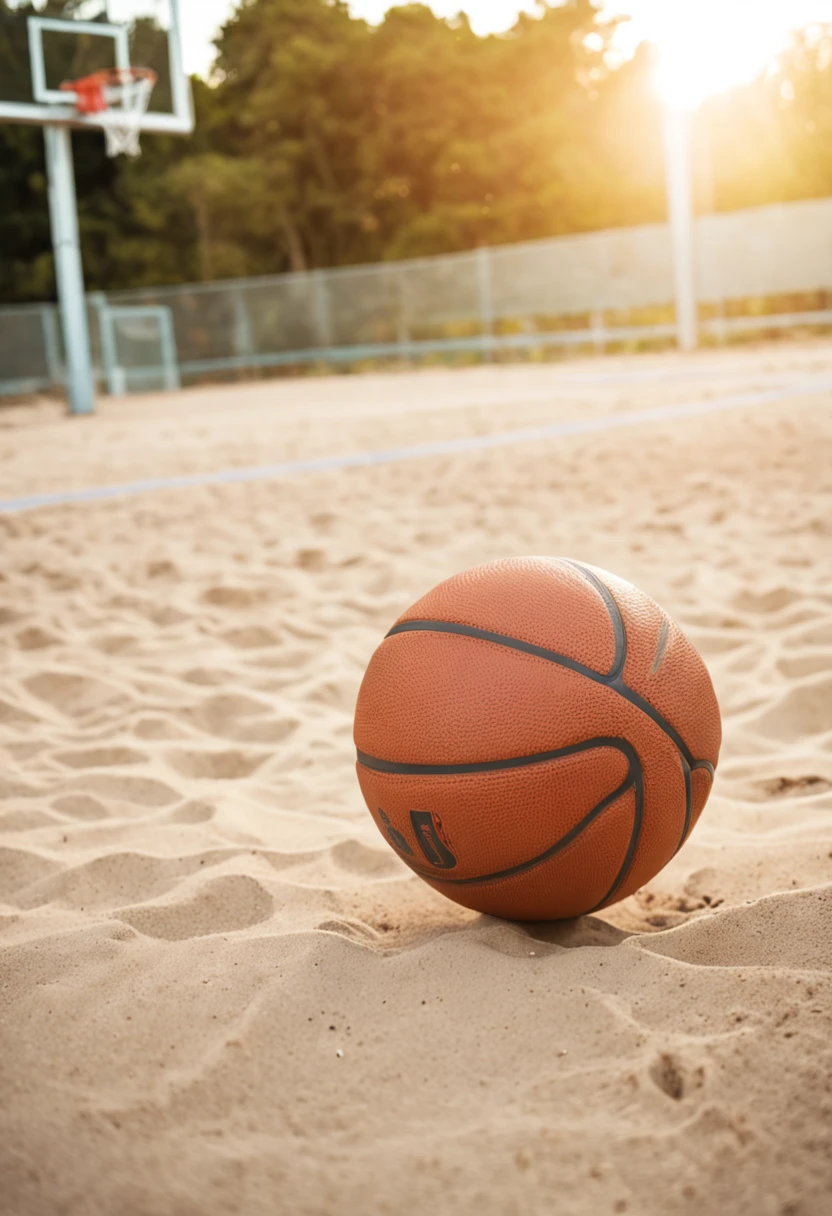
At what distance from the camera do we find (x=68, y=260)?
1616 centimetres

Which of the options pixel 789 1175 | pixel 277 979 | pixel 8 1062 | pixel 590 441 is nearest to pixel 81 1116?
pixel 8 1062

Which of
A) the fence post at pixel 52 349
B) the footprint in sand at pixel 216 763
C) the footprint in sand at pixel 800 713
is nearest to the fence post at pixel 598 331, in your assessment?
the fence post at pixel 52 349

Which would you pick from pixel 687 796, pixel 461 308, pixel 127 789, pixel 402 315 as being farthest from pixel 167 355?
pixel 687 796

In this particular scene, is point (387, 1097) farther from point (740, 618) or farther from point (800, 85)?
point (800, 85)

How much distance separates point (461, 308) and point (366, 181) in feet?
36.0

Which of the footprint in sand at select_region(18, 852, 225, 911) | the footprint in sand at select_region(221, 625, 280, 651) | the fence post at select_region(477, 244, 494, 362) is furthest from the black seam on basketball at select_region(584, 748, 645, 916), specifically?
the fence post at select_region(477, 244, 494, 362)

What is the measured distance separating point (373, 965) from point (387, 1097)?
0.40m

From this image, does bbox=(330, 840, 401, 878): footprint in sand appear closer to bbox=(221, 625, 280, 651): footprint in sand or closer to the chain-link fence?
bbox=(221, 625, 280, 651): footprint in sand

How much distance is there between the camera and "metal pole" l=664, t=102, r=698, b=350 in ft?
64.6

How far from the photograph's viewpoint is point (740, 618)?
14.8ft

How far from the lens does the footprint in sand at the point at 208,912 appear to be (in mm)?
2471

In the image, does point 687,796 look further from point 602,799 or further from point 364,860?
point 364,860

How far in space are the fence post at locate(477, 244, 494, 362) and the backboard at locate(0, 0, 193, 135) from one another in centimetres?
832

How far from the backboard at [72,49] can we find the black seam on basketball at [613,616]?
14737 millimetres
